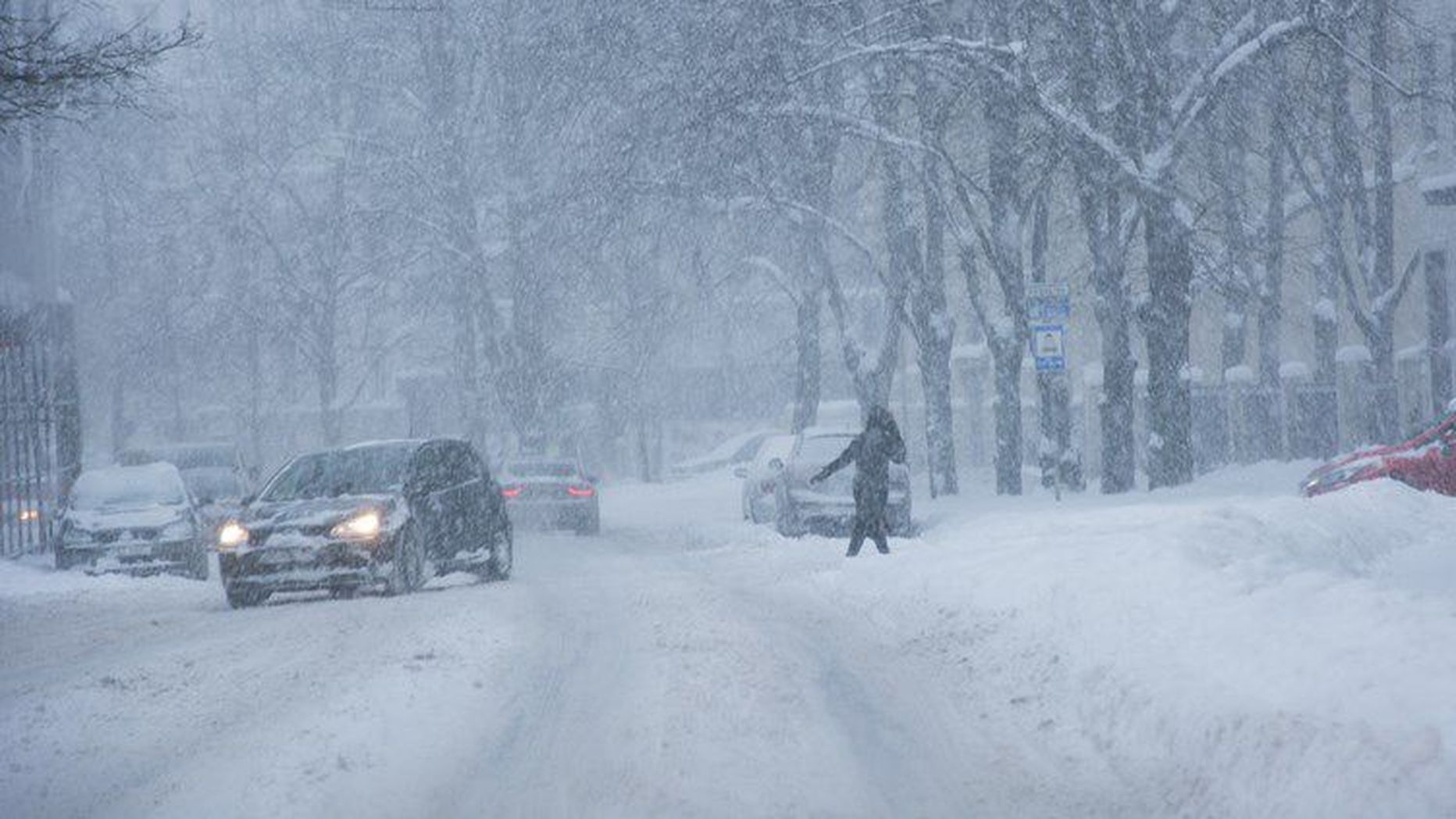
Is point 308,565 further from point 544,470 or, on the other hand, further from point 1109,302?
point 544,470

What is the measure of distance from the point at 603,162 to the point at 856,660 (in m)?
14.6

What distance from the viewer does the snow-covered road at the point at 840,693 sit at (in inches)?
291

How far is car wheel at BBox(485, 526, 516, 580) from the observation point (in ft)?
67.1

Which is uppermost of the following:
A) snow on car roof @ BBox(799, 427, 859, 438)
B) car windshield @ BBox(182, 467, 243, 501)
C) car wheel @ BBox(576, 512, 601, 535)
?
snow on car roof @ BBox(799, 427, 859, 438)

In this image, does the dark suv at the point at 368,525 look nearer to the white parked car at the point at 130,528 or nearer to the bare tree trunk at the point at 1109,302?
the white parked car at the point at 130,528

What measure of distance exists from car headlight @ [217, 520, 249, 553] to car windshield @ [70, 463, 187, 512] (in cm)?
822

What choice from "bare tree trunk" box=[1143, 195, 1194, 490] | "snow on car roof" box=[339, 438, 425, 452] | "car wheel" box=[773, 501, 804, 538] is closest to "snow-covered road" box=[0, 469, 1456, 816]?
"snow on car roof" box=[339, 438, 425, 452]

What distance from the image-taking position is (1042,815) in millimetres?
7246

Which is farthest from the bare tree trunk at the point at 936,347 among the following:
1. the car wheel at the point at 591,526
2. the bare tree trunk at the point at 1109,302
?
the car wheel at the point at 591,526

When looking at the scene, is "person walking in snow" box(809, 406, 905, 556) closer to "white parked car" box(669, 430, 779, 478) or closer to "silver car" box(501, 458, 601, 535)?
"silver car" box(501, 458, 601, 535)

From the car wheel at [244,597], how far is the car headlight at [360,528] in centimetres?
105

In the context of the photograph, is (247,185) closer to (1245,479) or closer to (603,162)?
(603,162)

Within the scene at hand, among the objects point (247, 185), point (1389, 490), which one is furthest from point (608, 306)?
point (1389, 490)

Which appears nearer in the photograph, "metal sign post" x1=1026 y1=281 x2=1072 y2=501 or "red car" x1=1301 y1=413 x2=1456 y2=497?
"red car" x1=1301 y1=413 x2=1456 y2=497
